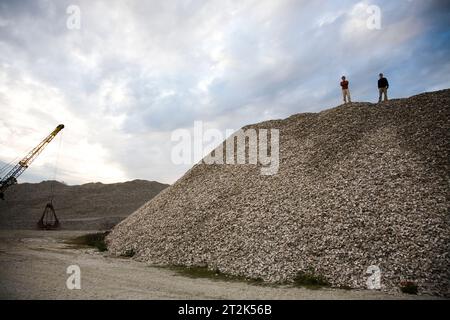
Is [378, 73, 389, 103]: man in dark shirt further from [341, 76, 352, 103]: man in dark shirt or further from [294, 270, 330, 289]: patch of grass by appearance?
[294, 270, 330, 289]: patch of grass

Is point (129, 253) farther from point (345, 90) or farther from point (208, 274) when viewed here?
point (345, 90)

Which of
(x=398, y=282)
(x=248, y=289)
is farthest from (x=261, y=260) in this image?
(x=398, y=282)

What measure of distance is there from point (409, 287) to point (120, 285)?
12342 millimetres

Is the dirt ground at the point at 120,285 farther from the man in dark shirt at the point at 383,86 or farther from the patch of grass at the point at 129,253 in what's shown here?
the man in dark shirt at the point at 383,86

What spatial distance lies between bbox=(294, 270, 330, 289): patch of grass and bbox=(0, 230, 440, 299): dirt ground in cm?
66

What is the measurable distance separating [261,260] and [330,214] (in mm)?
4997

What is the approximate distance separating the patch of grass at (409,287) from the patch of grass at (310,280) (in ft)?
9.74

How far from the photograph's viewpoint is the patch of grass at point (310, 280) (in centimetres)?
1459

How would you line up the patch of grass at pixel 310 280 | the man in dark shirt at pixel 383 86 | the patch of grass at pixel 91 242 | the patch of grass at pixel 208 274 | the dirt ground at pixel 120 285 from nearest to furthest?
1. the dirt ground at pixel 120 285
2. the patch of grass at pixel 310 280
3. the patch of grass at pixel 208 274
4. the patch of grass at pixel 91 242
5. the man in dark shirt at pixel 383 86

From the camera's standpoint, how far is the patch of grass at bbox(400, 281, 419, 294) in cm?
1308

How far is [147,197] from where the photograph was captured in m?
66.2

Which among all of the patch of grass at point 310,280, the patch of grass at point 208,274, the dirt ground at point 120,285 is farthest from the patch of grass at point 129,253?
the patch of grass at point 310,280

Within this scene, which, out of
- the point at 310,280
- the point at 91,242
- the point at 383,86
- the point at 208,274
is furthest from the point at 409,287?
the point at 91,242
